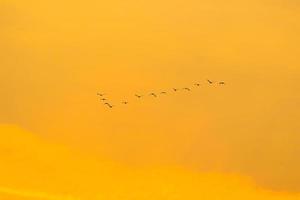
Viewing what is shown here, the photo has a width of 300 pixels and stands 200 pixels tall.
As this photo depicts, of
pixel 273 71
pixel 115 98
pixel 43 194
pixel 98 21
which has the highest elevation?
pixel 98 21

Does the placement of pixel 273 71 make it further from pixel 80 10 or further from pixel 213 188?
pixel 80 10

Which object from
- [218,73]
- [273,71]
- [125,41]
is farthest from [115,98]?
[273,71]

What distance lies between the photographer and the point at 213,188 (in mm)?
7488

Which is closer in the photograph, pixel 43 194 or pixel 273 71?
pixel 43 194

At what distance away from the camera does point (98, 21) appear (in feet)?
28.0

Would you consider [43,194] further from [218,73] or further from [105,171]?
[218,73]

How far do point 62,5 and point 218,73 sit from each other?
2340mm

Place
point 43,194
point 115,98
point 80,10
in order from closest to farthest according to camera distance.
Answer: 1. point 43,194
2. point 115,98
3. point 80,10

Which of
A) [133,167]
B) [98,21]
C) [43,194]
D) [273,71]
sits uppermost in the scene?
[98,21]

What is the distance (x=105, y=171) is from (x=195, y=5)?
271cm

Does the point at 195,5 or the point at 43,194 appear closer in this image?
the point at 43,194

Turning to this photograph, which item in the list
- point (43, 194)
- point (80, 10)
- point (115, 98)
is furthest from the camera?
point (80, 10)

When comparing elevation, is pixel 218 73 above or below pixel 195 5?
below

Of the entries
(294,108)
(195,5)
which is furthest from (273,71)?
(195,5)
